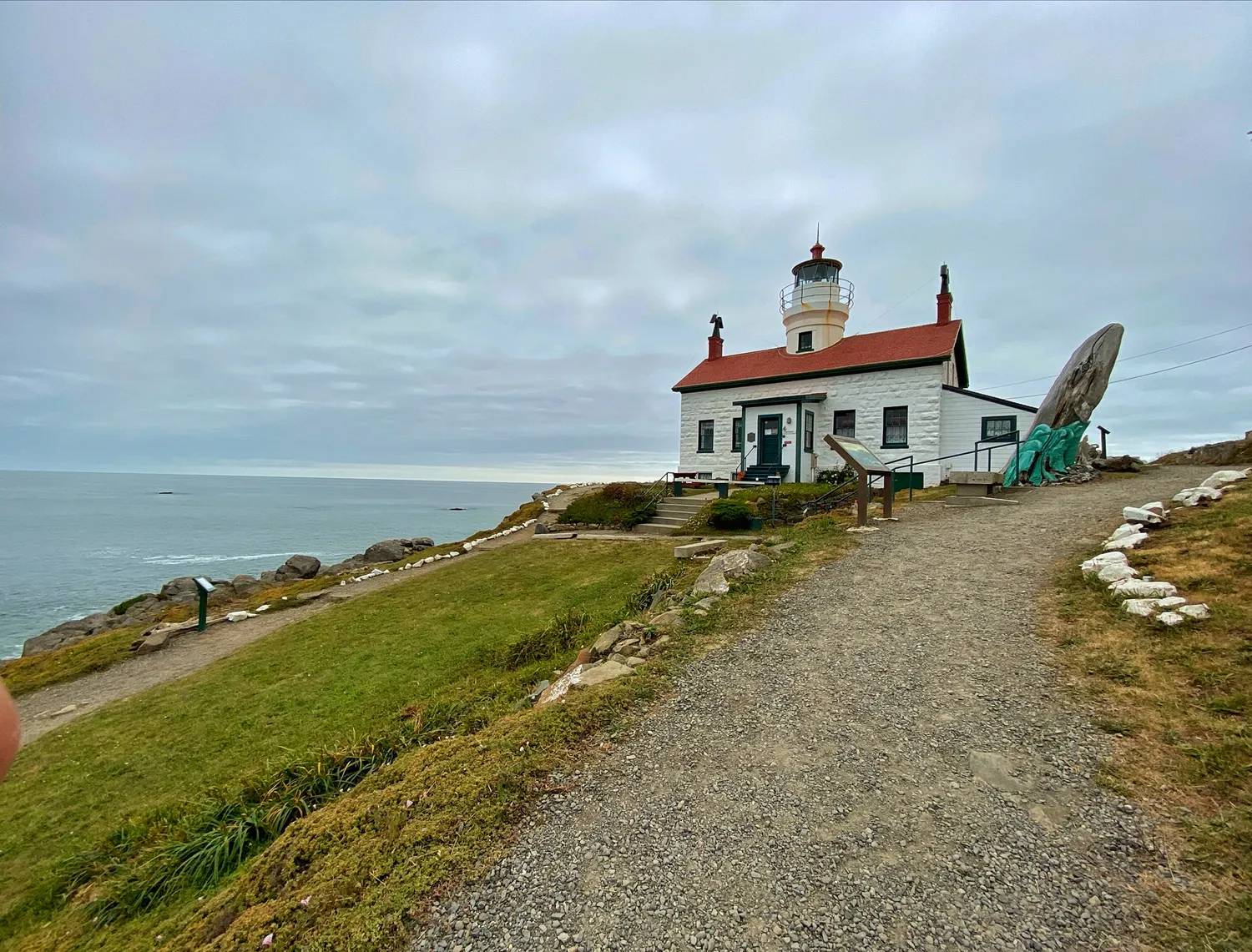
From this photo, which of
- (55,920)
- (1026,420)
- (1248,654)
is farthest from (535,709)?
(1026,420)

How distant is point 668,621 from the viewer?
260 inches

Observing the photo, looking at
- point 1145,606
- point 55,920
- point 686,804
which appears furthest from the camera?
point 1145,606

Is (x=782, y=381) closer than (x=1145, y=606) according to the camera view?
No

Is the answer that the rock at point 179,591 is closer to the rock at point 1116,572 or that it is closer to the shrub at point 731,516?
the shrub at point 731,516

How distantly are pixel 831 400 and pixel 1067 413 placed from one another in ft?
26.7

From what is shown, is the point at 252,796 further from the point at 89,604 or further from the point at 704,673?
the point at 89,604

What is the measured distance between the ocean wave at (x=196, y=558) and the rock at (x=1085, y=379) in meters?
48.2

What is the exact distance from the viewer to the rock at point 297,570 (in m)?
23.9

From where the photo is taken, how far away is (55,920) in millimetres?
4281

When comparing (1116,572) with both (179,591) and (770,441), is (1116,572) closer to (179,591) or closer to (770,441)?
(770,441)

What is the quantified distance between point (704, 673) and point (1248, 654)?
426 cm

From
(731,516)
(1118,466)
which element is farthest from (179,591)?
(1118,466)

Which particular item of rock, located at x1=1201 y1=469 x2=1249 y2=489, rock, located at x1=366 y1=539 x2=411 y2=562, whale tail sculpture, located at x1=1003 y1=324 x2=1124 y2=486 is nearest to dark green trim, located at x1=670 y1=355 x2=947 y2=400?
whale tail sculpture, located at x1=1003 y1=324 x2=1124 y2=486

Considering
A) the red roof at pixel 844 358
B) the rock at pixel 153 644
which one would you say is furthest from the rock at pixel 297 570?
the red roof at pixel 844 358
